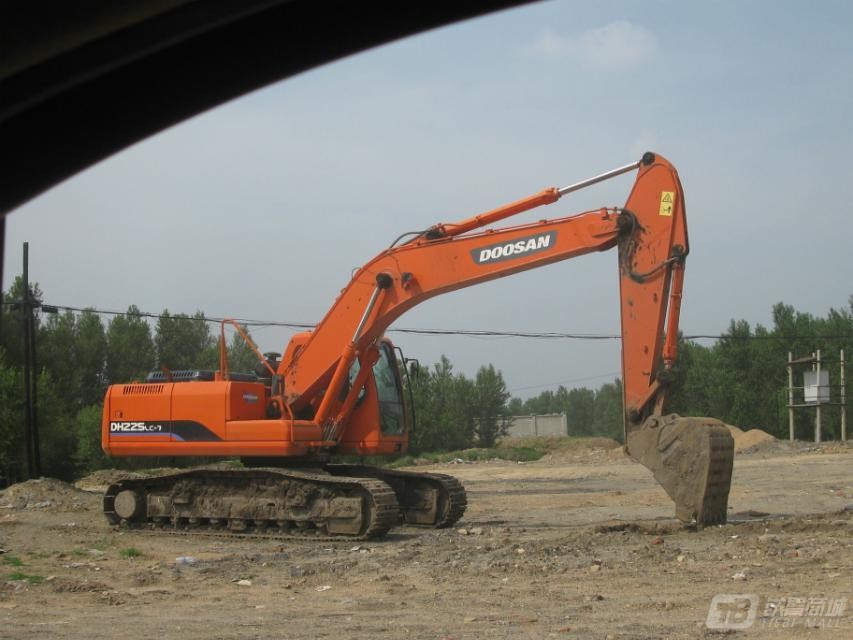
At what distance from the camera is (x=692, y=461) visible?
1110cm

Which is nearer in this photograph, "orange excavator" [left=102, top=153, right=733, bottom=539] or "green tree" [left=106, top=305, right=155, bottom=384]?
"orange excavator" [left=102, top=153, right=733, bottom=539]

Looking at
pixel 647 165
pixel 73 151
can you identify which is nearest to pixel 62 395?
pixel 647 165

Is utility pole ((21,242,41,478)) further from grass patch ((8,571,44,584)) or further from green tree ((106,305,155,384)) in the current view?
green tree ((106,305,155,384))

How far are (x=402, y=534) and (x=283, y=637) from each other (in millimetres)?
6790

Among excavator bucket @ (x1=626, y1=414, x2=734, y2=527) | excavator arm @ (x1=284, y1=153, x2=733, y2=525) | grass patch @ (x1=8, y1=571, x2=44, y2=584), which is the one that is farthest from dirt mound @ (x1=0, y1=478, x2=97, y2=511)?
excavator bucket @ (x1=626, y1=414, x2=734, y2=527)

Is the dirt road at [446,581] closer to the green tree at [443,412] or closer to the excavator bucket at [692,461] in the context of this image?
the excavator bucket at [692,461]

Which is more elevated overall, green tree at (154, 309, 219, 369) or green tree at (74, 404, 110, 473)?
green tree at (154, 309, 219, 369)

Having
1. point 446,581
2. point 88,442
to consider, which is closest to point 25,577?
point 446,581

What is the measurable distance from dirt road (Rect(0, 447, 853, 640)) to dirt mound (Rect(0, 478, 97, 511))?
391cm

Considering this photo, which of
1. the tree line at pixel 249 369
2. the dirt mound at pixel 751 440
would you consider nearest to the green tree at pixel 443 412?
the tree line at pixel 249 369

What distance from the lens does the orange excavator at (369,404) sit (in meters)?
11.8

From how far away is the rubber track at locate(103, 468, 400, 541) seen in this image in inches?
501

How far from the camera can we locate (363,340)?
1396cm

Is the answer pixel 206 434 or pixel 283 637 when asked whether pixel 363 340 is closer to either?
pixel 206 434
